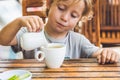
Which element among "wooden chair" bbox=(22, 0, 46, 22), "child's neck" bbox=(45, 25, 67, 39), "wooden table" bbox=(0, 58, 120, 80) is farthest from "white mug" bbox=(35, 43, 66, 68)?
"wooden chair" bbox=(22, 0, 46, 22)

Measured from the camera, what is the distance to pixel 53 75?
0.95 m

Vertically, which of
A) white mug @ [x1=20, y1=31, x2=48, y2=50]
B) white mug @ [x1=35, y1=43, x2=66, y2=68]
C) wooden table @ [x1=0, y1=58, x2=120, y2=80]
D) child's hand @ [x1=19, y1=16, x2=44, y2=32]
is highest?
child's hand @ [x1=19, y1=16, x2=44, y2=32]

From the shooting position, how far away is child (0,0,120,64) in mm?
1117

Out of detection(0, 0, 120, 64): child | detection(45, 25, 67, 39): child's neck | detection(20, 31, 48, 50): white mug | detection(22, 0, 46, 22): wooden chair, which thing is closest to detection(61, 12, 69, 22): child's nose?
detection(0, 0, 120, 64): child

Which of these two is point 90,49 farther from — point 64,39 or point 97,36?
point 97,36

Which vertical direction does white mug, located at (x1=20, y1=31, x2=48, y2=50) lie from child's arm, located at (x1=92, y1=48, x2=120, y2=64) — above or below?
above

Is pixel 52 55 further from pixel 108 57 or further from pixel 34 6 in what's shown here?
pixel 34 6

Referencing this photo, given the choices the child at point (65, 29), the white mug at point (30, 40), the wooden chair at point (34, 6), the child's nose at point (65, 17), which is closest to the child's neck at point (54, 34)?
the child at point (65, 29)

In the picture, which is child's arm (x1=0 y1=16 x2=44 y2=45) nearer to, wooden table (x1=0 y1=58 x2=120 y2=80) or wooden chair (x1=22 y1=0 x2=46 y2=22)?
wooden table (x1=0 y1=58 x2=120 y2=80)

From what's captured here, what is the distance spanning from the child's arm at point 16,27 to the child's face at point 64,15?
216 mm

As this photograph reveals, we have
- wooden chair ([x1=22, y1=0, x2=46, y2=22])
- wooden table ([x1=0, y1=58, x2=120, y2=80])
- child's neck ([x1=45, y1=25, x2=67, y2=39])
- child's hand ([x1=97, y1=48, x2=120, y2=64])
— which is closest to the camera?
wooden table ([x1=0, y1=58, x2=120, y2=80])

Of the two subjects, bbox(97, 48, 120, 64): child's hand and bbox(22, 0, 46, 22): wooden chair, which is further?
bbox(22, 0, 46, 22): wooden chair

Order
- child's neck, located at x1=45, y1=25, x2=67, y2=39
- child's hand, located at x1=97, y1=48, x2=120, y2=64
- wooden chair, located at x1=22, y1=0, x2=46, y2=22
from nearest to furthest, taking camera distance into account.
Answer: child's hand, located at x1=97, y1=48, x2=120, y2=64 < child's neck, located at x1=45, y1=25, x2=67, y2=39 < wooden chair, located at x1=22, y1=0, x2=46, y2=22

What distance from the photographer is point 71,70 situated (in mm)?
1008
